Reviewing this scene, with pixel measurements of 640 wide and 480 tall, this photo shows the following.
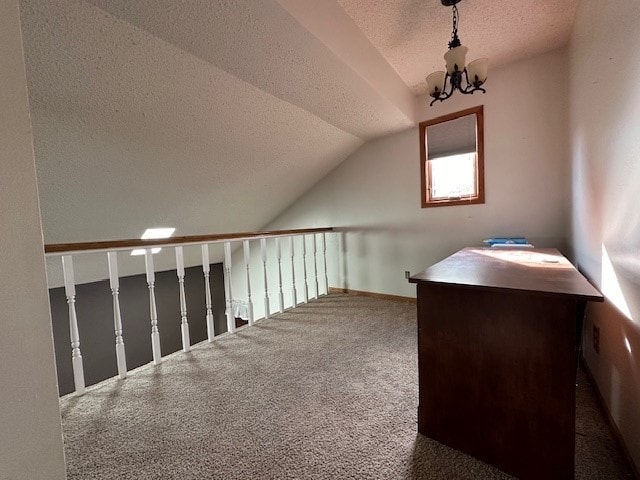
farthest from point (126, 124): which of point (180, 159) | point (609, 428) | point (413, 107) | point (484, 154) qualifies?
point (609, 428)

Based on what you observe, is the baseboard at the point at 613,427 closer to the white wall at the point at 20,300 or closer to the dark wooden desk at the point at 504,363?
the dark wooden desk at the point at 504,363

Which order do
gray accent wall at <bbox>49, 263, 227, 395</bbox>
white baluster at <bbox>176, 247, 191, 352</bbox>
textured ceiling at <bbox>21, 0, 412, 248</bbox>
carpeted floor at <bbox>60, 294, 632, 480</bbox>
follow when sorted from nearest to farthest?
carpeted floor at <bbox>60, 294, 632, 480</bbox>
textured ceiling at <bbox>21, 0, 412, 248</bbox>
white baluster at <bbox>176, 247, 191, 352</bbox>
gray accent wall at <bbox>49, 263, 227, 395</bbox>

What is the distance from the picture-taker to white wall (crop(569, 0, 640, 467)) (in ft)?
3.40

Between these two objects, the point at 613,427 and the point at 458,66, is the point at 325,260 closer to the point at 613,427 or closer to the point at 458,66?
the point at 458,66

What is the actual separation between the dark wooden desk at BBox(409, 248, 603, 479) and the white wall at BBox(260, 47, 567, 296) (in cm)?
154

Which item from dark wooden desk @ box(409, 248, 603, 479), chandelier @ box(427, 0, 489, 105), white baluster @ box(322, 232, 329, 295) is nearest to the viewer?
dark wooden desk @ box(409, 248, 603, 479)

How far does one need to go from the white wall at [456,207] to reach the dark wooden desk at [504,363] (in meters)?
1.54

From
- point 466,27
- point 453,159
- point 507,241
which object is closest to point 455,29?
point 466,27

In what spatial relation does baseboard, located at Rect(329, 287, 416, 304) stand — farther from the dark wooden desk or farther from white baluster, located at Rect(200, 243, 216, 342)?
the dark wooden desk

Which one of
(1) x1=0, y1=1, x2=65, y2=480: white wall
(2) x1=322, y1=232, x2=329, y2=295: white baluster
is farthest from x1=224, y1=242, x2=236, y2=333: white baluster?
(1) x1=0, y1=1, x2=65, y2=480: white wall

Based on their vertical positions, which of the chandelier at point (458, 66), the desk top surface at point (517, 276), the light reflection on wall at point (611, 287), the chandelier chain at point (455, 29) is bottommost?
the light reflection on wall at point (611, 287)

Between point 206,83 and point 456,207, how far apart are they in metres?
2.58

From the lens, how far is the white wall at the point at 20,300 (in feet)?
2.25

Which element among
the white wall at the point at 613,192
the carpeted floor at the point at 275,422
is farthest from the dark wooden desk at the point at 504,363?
the white wall at the point at 613,192
